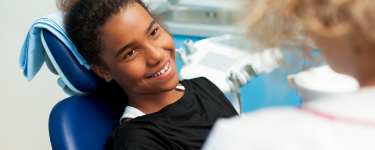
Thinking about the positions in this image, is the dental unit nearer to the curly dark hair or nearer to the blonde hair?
the curly dark hair

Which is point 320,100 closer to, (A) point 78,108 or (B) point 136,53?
(B) point 136,53

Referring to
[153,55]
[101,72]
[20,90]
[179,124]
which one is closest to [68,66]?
[101,72]

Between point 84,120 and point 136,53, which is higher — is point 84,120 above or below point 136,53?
below

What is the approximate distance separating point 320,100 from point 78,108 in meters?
0.63

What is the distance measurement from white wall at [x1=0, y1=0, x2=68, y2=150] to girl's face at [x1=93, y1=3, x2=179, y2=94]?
719 millimetres

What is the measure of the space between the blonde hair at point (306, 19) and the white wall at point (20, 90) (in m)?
1.22

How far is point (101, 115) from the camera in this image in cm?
78

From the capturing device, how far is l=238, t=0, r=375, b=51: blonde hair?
27 centimetres

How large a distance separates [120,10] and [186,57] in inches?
19.8

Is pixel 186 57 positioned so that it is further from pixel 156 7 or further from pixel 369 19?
pixel 369 19

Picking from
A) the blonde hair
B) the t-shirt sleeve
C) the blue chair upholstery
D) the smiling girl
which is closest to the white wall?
the smiling girl

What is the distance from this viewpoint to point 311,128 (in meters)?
0.28

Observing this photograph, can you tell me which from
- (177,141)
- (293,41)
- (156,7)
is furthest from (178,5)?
(293,41)

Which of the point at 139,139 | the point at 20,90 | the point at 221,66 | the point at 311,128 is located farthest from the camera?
the point at 20,90
